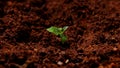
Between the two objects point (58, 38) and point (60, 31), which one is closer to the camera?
point (60, 31)

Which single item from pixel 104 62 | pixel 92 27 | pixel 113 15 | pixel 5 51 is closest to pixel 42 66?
pixel 5 51

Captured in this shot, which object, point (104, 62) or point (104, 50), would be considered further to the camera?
point (104, 50)

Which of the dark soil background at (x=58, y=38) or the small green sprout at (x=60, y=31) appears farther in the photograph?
the small green sprout at (x=60, y=31)

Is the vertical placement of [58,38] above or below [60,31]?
below

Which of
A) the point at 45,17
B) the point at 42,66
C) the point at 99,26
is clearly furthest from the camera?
the point at 45,17

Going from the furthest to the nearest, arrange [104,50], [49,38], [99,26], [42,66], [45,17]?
[45,17] < [99,26] < [49,38] < [104,50] < [42,66]

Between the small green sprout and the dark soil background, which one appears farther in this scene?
the small green sprout

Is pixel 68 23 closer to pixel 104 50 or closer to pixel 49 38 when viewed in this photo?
pixel 49 38
